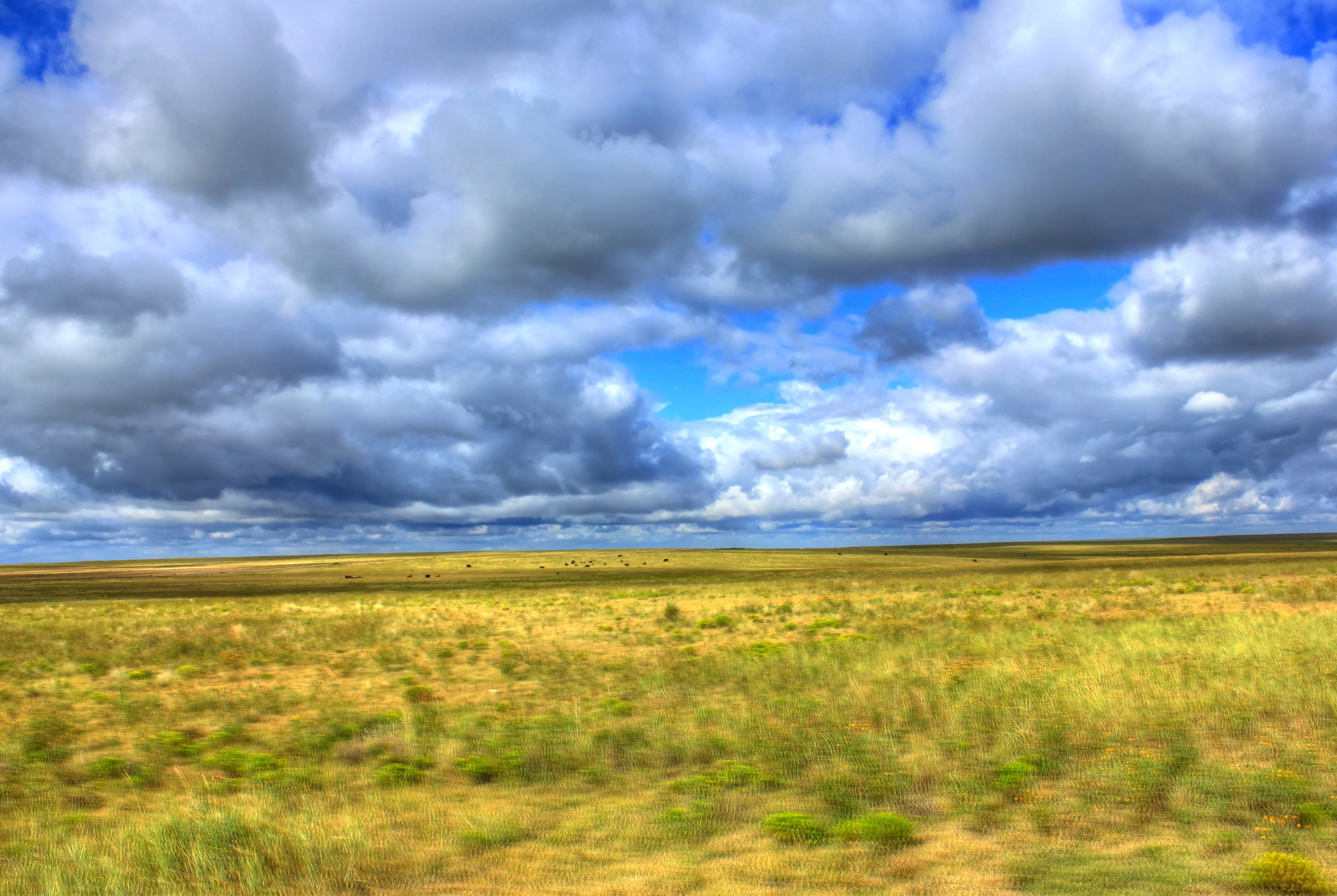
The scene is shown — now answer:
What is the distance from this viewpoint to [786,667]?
19172mm

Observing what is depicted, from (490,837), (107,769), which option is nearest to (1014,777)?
(490,837)

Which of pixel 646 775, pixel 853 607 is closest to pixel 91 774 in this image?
pixel 646 775

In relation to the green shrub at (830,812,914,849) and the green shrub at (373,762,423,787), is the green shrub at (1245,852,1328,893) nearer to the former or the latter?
the green shrub at (830,812,914,849)

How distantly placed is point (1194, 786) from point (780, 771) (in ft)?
16.2

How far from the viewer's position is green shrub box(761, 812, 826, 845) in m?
7.88

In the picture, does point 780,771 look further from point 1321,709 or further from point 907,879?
point 1321,709

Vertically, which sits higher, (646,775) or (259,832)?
(259,832)

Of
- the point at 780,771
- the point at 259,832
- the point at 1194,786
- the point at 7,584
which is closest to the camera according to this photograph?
the point at 259,832

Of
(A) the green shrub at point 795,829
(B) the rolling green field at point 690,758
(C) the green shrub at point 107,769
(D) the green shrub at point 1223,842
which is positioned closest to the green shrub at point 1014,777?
(B) the rolling green field at point 690,758

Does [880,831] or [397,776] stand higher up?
[880,831]

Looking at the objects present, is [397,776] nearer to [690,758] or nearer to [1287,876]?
[690,758]

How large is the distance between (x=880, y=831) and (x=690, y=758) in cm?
418

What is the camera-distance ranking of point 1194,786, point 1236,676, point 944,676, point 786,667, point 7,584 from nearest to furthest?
point 1194,786, point 1236,676, point 944,676, point 786,667, point 7,584

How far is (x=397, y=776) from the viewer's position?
11.1 m
